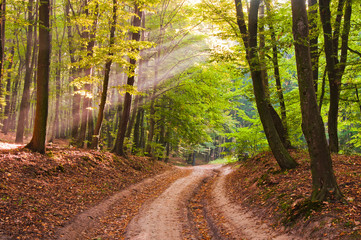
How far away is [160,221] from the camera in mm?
7141

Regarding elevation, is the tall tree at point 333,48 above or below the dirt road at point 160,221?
above

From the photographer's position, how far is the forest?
298 inches

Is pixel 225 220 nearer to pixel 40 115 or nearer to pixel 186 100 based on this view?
pixel 40 115

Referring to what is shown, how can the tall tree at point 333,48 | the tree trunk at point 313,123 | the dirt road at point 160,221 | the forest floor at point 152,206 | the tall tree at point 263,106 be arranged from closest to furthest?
the forest floor at point 152,206 → the tree trunk at point 313,123 → the dirt road at point 160,221 → the tall tree at point 333,48 → the tall tree at point 263,106

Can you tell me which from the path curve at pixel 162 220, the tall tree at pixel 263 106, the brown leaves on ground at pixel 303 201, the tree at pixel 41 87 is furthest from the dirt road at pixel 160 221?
the tree at pixel 41 87

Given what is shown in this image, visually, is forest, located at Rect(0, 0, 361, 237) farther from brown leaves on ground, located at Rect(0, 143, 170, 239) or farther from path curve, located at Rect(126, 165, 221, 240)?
path curve, located at Rect(126, 165, 221, 240)

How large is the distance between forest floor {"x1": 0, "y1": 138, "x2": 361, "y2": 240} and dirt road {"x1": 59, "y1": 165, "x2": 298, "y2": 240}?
0.08 ft

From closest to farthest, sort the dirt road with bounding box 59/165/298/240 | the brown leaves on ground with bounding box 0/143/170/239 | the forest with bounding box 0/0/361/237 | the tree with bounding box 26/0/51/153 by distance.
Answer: the brown leaves on ground with bounding box 0/143/170/239 → the dirt road with bounding box 59/165/298/240 → the forest with bounding box 0/0/361/237 → the tree with bounding box 26/0/51/153

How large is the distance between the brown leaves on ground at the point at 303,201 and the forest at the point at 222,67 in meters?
0.45

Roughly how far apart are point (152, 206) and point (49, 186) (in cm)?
356

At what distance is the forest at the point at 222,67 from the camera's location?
7.56 m

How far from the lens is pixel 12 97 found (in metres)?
27.2

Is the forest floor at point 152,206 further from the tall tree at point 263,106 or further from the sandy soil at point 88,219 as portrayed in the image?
the tall tree at point 263,106

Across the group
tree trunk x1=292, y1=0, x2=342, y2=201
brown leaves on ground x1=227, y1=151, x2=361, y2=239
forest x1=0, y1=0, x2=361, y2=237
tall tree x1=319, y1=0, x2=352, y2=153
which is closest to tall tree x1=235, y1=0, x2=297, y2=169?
forest x1=0, y1=0, x2=361, y2=237
